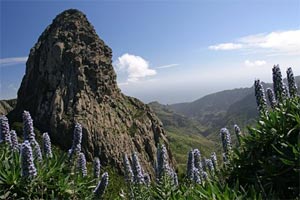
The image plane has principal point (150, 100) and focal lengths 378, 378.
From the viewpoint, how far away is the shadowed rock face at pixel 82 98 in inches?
3937

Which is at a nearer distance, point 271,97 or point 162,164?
point 162,164

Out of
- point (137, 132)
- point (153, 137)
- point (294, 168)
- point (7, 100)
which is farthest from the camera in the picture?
point (7, 100)

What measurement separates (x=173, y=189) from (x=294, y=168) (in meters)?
2.78

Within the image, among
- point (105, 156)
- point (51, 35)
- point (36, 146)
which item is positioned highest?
point (51, 35)

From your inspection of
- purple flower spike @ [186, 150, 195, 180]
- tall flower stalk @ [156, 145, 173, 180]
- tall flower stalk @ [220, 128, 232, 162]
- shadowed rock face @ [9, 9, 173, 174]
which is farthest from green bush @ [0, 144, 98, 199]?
shadowed rock face @ [9, 9, 173, 174]

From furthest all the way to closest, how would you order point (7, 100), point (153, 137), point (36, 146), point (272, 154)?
point (7, 100), point (153, 137), point (36, 146), point (272, 154)

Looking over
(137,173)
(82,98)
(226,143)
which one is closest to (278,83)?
(226,143)

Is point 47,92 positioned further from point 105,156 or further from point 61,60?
point 105,156

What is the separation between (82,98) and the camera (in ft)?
347

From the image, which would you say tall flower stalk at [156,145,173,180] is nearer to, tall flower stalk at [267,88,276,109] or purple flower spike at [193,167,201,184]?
purple flower spike at [193,167,201,184]

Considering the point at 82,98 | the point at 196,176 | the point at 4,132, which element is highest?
the point at 82,98

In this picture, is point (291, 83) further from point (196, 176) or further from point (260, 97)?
point (196, 176)

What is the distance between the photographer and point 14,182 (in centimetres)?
736

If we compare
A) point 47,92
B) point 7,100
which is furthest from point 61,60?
point 7,100
